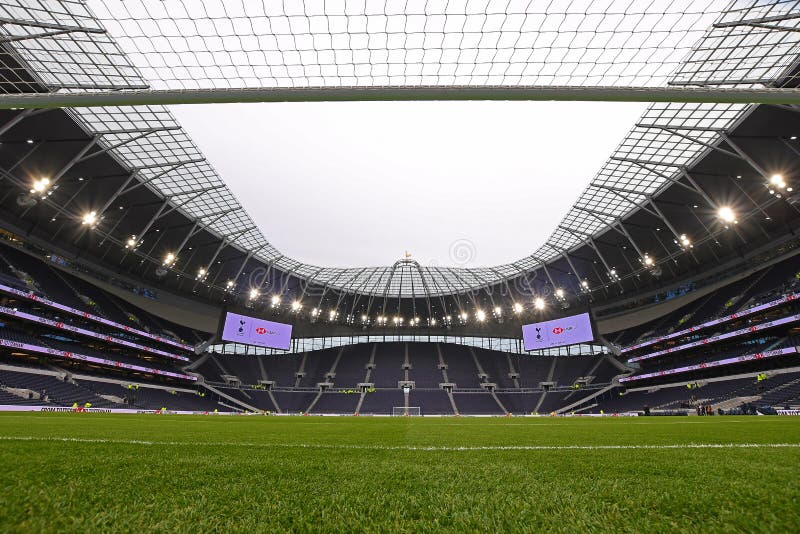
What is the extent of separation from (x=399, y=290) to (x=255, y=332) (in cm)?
2229

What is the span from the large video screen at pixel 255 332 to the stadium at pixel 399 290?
328mm

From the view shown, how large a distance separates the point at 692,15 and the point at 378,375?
56.5 meters

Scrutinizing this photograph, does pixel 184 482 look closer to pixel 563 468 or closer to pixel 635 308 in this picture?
pixel 563 468

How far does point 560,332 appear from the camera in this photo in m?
49.2

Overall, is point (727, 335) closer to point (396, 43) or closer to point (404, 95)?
point (404, 95)

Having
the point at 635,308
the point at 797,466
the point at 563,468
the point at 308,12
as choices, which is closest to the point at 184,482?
the point at 563,468

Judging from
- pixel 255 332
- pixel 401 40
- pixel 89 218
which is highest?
pixel 89 218

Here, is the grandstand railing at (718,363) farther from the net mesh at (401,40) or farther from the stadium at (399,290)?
the net mesh at (401,40)

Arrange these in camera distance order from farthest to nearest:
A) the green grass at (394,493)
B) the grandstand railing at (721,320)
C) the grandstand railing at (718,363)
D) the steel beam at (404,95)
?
1. the grandstand railing at (721,320)
2. the grandstand railing at (718,363)
3. the steel beam at (404,95)
4. the green grass at (394,493)

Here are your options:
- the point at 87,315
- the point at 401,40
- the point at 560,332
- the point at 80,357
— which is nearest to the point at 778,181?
the point at 560,332

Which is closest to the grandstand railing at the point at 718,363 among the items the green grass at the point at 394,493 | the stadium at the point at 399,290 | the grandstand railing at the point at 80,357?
the stadium at the point at 399,290

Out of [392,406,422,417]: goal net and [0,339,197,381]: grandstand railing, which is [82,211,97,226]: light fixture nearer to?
[0,339,197,381]: grandstand railing

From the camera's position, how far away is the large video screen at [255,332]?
159 feet

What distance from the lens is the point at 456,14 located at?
7.41 meters
